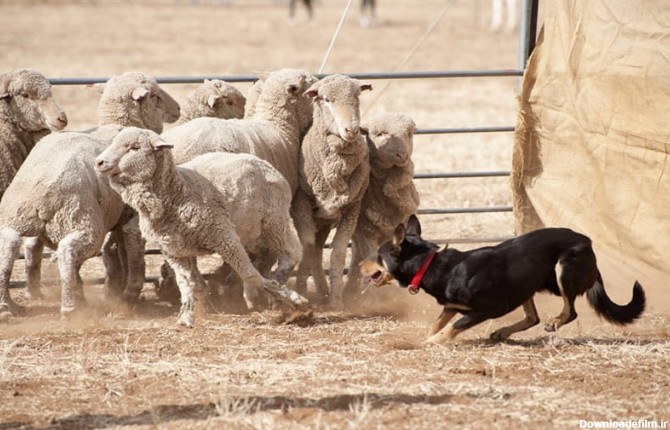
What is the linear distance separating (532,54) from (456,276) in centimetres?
276

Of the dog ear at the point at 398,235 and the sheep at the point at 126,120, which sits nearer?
the dog ear at the point at 398,235

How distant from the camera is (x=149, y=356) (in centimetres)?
575

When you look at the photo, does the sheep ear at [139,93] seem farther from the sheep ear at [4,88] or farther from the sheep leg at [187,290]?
the sheep leg at [187,290]

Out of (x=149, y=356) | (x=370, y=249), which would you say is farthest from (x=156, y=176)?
(x=370, y=249)

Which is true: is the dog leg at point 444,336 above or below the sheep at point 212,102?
below

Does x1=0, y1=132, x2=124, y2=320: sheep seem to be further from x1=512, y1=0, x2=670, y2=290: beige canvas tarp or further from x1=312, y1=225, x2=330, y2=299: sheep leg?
x1=512, y1=0, x2=670, y2=290: beige canvas tarp

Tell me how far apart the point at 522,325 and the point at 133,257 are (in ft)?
A: 8.86

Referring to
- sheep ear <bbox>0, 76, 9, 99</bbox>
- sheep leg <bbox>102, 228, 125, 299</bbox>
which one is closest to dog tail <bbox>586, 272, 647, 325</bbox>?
sheep leg <bbox>102, 228, 125, 299</bbox>

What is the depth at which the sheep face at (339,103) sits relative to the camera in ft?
23.2

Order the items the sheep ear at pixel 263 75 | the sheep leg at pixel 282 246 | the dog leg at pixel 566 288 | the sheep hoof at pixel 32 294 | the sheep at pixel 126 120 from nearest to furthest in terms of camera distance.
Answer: the dog leg at pixel 566 288 → the sheep leg at pixel 282 246 → the sheep at pixel 126 120 → the sheep hoof at pixel 32 294 → the sheep ear at pixel 263 75

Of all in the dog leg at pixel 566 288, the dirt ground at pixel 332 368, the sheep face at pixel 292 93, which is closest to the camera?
the dirt ground at pixel 332 368

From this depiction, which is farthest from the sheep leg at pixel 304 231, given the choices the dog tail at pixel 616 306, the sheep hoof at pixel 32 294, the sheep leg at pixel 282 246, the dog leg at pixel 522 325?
the dog tail at pixel 616 306

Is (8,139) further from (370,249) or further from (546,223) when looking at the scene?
(546,223)

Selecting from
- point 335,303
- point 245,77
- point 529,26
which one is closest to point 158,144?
point 335,303
